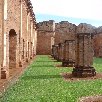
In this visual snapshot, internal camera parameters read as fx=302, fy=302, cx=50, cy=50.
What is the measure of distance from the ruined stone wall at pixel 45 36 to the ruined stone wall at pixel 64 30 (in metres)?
1.42

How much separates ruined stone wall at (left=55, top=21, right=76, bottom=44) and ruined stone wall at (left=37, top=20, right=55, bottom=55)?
1421mm

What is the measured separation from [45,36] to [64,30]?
3.78 m

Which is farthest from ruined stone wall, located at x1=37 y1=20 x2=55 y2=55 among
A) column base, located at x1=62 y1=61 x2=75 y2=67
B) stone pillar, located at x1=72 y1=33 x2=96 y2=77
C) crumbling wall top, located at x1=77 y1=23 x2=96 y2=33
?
stone pillar, located at x1=72 y1=33 x2=96 y2=77

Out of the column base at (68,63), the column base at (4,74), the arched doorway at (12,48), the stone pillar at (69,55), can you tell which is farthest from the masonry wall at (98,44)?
the column base at (4,74)

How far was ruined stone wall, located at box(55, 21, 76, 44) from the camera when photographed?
47938mm

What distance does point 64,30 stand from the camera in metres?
48.2

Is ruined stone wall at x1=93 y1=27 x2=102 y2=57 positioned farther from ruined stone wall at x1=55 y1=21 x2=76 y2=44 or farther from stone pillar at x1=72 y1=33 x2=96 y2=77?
stone pillar at x1=72 y1=33 x2=96 y2=77

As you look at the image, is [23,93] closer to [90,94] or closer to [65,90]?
[65,90]

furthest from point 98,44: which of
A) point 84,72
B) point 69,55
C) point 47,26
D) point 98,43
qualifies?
point 84,72

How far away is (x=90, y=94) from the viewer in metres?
8.20

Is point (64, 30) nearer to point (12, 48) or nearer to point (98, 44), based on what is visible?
point (98, 44)

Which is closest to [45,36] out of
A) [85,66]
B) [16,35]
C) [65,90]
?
[16,35]

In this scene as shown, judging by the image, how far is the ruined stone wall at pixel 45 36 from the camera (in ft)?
150

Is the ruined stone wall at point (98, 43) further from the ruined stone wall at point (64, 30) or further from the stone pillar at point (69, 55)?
the stone pillar at point (69, 55)
